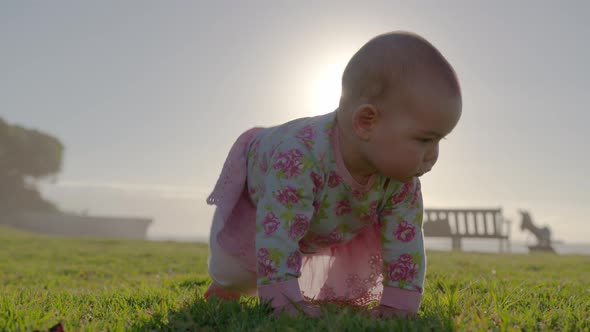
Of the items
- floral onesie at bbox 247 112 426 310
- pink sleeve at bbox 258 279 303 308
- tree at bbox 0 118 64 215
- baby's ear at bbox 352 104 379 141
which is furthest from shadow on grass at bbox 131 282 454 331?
tree at bbox 0 118 64 215

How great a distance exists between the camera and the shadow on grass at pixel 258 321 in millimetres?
1836

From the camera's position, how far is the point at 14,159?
38.6m

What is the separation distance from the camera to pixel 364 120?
85.2 inches

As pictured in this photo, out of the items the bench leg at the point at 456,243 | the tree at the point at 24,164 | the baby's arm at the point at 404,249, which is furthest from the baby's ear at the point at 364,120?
the tree at the point at 24,164

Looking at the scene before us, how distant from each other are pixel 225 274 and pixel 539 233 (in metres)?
18.2

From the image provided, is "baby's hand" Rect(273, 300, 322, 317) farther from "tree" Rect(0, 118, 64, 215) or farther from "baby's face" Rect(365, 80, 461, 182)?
"tree" Rect(0, 118, 64, 215)

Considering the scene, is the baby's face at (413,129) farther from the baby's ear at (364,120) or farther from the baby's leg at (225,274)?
the baby's leg at (225,274)

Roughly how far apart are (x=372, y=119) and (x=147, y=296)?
1697 millimetres

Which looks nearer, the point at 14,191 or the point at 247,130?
the point at 247,130

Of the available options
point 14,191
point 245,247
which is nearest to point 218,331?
point 245,247

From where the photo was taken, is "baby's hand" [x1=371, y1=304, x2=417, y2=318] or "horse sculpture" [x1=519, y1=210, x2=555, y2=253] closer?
"baby's hand" [x1=371, y1=304, x2=417, y2=318]

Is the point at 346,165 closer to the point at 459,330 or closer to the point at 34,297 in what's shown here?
the point at 459,330

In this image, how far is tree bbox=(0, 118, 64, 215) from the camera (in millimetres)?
36500

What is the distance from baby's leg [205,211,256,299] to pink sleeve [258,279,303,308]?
62 centimetres
